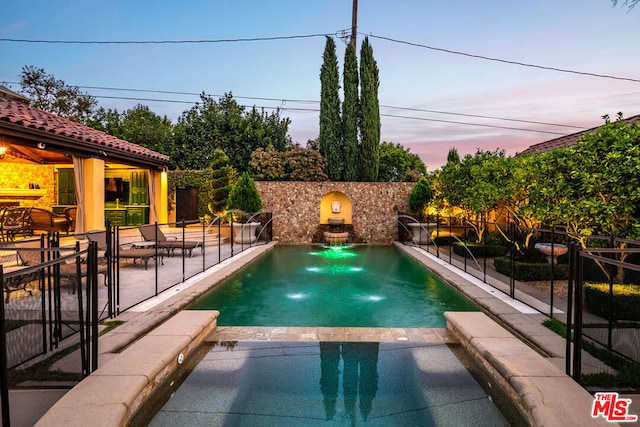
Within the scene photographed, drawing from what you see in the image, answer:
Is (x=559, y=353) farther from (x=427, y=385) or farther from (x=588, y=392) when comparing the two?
(x=427, y=385)

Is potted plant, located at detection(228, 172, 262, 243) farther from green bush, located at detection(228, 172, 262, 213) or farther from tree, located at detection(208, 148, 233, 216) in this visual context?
tree, located at detection(208, 148, 233, 216)

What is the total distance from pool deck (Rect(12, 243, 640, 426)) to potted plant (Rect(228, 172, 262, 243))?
26.4ft

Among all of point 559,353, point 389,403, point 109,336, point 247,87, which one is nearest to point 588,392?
point 559,353

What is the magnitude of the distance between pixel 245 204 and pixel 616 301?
12.9 metres

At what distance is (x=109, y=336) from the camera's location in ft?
14.6

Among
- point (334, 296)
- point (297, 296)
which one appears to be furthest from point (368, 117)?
point (297, 296)

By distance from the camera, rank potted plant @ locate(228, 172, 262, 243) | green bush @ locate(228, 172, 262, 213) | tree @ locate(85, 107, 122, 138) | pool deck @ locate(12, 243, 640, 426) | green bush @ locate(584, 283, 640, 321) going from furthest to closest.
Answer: tree @ locate(85, 107, 122, 138), green bush @ locate(228, 172, 262, 213), potted plant @ locate(228, 172, 262, 243), green bush @ locate(584, 283, 640, 321), pool deck @ locate(12, 243, 640, 426)

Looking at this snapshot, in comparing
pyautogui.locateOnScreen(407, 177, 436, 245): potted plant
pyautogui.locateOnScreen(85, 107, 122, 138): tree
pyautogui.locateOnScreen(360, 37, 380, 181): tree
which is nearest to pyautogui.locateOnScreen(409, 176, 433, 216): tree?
pyautogui.locateOnScreen(407, 177, 436, 245): potted plant

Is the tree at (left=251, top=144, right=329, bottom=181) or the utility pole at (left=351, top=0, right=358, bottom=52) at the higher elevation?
the utility pole at (left=351, top=0, right=358, bottom=52)

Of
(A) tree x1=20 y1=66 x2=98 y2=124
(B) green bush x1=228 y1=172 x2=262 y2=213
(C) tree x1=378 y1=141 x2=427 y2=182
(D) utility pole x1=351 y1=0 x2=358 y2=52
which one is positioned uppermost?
(D) utility pole x1=351 y1=0 x2=358 y2=52

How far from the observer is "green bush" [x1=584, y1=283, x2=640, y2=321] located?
151 inches

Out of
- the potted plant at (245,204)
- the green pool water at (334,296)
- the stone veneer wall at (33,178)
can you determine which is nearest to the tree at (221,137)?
the potted plant at (245,204)

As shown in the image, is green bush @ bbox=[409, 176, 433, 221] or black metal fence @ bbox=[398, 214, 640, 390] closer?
black metal fence @ bbox=[398, 214, 640, 390]

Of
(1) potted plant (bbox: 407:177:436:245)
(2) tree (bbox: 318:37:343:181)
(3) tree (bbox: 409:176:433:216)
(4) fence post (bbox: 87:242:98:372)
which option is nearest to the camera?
(4) fence post (bbox: 87:242:98:372)
